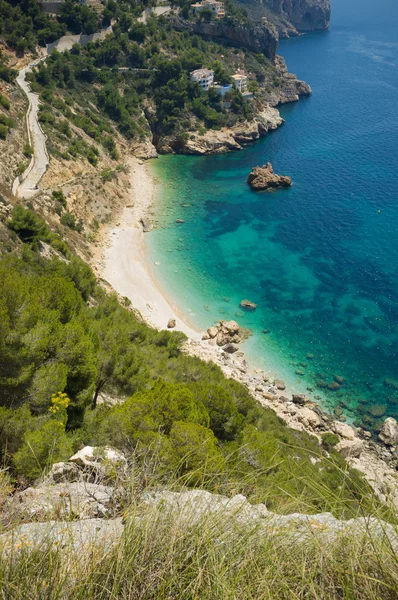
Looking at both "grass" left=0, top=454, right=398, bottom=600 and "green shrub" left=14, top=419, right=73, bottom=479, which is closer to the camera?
"grass" left=0, top=454, right=398, bottom=600

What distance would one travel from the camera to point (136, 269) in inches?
1302

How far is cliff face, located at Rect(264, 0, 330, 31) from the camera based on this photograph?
380ft

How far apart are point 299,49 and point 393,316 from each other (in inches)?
3830

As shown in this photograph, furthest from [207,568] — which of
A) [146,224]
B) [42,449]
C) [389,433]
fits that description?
[146,224]

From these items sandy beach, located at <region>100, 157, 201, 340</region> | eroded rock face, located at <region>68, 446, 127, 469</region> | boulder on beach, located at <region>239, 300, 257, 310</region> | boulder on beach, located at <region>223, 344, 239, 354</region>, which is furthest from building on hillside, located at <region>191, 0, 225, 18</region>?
eroded rock face, located at <region>68, 446, 127, 469</region>

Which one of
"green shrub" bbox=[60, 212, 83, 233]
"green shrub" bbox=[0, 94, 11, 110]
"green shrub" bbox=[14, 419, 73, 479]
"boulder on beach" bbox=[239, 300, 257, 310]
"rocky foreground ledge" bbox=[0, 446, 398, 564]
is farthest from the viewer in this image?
"green shrub" bbox=[0, 94, 11, 110]

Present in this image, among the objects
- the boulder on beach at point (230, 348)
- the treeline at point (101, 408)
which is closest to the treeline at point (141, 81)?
the boulder on beach at point (230, 348)

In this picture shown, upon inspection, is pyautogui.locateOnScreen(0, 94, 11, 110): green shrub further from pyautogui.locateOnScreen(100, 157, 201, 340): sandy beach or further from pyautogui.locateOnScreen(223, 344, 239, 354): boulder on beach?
pyautogui.locateOnScreen(223, 344, 239, 354): boulder on beach

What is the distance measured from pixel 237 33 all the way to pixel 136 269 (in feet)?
187

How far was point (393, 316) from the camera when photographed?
30609mm

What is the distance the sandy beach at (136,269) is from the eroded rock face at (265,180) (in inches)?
450

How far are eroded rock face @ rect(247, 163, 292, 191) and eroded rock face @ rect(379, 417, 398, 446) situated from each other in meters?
30.6

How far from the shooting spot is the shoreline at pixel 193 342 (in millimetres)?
21016

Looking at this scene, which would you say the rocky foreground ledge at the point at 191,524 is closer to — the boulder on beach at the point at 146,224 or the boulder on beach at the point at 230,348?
the boulder on beach at the point at 230,348
